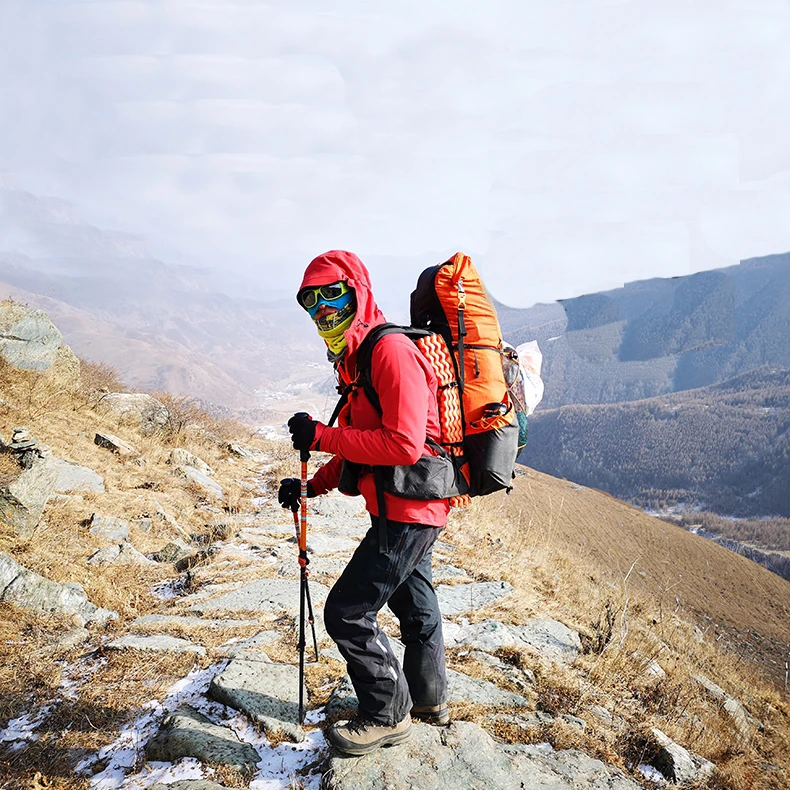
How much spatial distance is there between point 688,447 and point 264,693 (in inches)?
6722

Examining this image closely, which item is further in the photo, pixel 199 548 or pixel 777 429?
pixel 777 429

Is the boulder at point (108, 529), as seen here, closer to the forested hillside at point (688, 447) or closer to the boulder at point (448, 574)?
the boulder at point (448, 574)

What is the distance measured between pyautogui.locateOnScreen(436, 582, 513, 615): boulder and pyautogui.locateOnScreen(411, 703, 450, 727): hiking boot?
2023mm

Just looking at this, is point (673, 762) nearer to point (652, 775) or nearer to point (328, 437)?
point (652, 775)

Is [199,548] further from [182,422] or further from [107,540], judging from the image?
[182,422]

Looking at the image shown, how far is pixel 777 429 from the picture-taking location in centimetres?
13975

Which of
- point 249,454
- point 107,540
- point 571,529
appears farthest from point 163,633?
point 571,529

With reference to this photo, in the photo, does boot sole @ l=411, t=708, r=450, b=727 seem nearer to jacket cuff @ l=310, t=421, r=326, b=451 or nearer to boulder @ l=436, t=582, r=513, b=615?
jacket cuff @ l=310, t=421, r=326, b=451

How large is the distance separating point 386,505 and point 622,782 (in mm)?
2154

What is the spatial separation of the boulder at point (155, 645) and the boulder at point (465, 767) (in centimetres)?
184

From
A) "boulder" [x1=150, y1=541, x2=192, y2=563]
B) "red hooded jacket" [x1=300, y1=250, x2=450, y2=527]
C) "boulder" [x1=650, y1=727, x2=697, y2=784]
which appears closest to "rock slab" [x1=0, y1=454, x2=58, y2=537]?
"boulder" [x1=150, y1=541, x2=192, y2=563]

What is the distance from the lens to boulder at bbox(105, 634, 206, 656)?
388 centimetres

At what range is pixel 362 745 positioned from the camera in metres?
2.62

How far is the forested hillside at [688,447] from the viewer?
131000 millimetres
